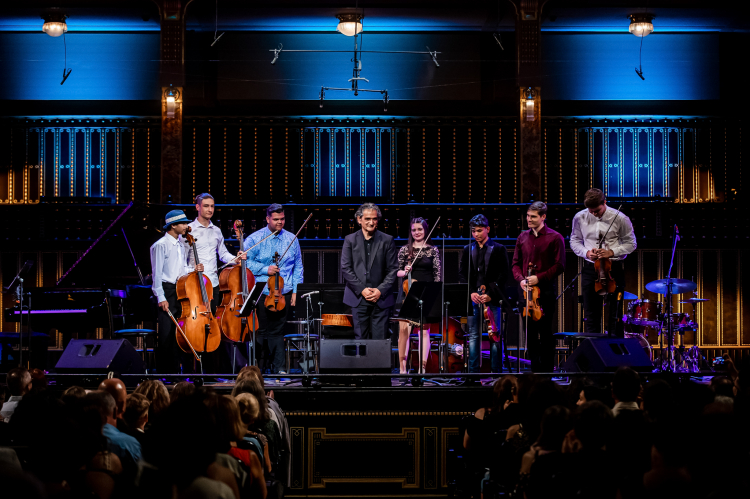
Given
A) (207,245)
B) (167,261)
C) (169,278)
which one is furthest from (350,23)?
(169,278)

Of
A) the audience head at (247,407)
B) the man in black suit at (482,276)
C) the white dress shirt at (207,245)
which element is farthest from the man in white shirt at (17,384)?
the man in black suit at (482,276)

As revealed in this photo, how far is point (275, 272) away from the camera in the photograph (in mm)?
7781

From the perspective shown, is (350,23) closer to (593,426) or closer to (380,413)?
(380,413)

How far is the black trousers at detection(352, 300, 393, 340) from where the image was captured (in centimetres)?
776

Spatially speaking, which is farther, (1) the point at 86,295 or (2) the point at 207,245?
(1) the point at 86,295

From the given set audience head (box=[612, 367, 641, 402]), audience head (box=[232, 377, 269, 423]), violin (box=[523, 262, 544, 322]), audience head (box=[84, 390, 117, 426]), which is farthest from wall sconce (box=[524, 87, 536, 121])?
audience head (box=[84, 390, 117, 426])

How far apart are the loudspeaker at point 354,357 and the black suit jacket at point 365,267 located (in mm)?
863

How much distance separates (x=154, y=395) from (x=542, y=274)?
14.0 feet

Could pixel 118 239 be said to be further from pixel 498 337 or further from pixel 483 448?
pixel 483 448

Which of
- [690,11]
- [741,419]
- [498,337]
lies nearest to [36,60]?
[498,337]

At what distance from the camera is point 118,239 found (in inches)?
354

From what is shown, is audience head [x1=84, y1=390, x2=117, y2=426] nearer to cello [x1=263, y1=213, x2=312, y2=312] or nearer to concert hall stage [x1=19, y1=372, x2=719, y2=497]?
concert hall stage [x1=19, y1=372, x2=719, y2=497]

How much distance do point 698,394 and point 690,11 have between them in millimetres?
9454

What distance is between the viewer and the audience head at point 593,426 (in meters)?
3.28
